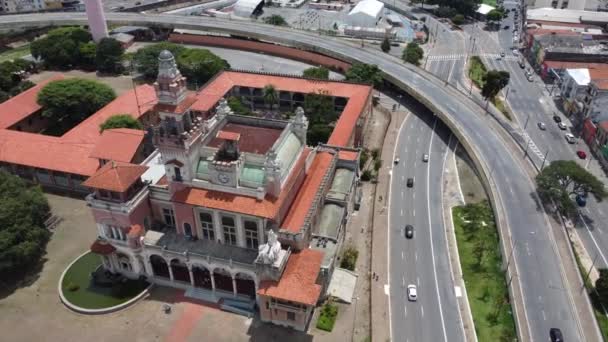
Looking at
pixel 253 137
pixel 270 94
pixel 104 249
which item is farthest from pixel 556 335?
pixel 270 94

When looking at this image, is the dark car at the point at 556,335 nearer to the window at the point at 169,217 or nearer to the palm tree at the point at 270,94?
the window at the point at 169,217

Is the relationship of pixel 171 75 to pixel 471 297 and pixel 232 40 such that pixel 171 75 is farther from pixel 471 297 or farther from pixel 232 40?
pixel 232 40

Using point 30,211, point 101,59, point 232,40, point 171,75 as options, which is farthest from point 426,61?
point 30,211

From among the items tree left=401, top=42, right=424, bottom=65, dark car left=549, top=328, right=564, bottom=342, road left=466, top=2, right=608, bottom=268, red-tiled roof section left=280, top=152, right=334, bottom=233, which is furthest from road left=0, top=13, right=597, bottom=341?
red-tiled roof section left=280, top=152, right=334, bottom=233

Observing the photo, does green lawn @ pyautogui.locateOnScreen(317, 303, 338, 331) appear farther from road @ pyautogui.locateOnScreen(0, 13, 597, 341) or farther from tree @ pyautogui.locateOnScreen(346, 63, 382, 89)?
tree @ pyautogui.locateOnScreen(346, 63, 382, 89)

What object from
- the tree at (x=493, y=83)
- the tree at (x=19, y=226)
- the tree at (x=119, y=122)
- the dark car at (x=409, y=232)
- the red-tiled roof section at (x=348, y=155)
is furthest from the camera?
the tree at (x=493, y=83)

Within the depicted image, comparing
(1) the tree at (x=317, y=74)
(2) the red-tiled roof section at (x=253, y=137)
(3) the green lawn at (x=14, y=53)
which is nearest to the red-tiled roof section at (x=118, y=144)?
(2) the red-tiled roof section at (x=253, y=137)
